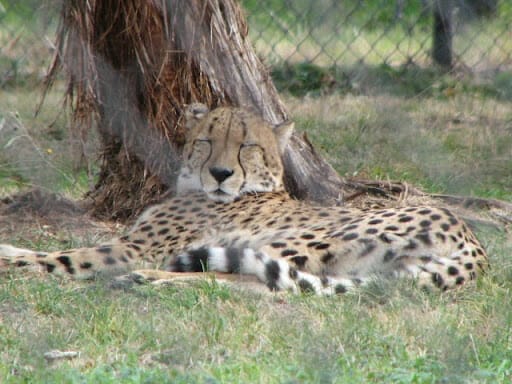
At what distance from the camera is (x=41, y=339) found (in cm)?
229

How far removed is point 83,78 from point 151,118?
1.19ft

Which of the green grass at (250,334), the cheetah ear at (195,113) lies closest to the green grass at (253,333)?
the green grass at (250,334)

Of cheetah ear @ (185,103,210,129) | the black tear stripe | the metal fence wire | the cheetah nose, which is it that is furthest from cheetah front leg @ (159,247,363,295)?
the metal fence wire

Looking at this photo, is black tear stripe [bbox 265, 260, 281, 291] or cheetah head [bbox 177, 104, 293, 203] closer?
black tear stripe [bbox 265, 260, 281, 291]

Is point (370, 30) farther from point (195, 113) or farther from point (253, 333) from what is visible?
point (253, 333)

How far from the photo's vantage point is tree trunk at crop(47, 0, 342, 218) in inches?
139

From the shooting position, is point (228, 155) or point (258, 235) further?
point (228, 155)

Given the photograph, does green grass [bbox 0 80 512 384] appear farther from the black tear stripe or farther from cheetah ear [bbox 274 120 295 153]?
cheetah ear [bbox 274 120 295 153]

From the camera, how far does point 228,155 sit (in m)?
3.50

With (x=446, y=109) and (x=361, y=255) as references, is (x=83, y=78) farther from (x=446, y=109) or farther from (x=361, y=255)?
(x=446, y=109)

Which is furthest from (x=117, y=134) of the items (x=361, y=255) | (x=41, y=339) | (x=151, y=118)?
(x=41, y=339)

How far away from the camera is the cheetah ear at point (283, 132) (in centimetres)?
370

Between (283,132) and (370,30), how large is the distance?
1.88 metres

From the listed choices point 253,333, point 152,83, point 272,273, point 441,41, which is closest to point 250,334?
point 253,333
